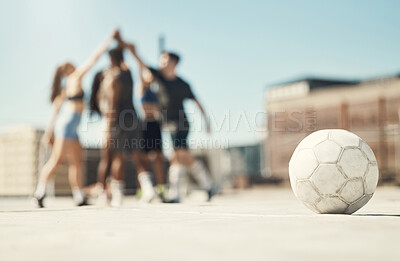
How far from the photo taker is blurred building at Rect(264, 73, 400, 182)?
163ft

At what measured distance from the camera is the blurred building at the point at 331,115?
49531mm

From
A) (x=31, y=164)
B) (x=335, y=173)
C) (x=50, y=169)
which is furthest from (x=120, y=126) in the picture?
(x=31, y=164)

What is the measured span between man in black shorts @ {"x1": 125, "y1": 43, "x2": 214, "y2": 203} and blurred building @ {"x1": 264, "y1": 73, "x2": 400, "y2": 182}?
35124 mm

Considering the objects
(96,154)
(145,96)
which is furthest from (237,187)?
(145,96)

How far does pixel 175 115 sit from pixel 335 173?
12.8 ft

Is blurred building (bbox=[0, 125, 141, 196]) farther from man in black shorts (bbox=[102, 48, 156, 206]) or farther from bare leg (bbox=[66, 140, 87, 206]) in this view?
man in black shorts (bbox=[102, 48, 156, 206])

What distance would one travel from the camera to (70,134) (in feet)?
25.2

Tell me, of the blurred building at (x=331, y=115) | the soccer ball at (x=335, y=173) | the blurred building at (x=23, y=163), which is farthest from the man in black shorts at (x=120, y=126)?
the blurred building at (x=331, y=115)

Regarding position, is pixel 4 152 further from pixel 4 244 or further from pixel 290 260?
pixel 290 260

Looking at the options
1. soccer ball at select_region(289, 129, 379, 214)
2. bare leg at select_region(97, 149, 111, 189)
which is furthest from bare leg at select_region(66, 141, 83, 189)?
soccer ball at select_region(289, 129, 379, 214)

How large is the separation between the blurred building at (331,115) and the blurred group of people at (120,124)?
3522 cm

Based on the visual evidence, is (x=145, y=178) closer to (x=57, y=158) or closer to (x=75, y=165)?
(x=75, y=165)

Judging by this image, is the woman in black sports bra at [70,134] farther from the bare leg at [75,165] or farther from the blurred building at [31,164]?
the blurred building at [31,164]

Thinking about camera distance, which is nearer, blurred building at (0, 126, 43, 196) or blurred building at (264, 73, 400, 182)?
blurred building at (0, 126, 43, 196)
